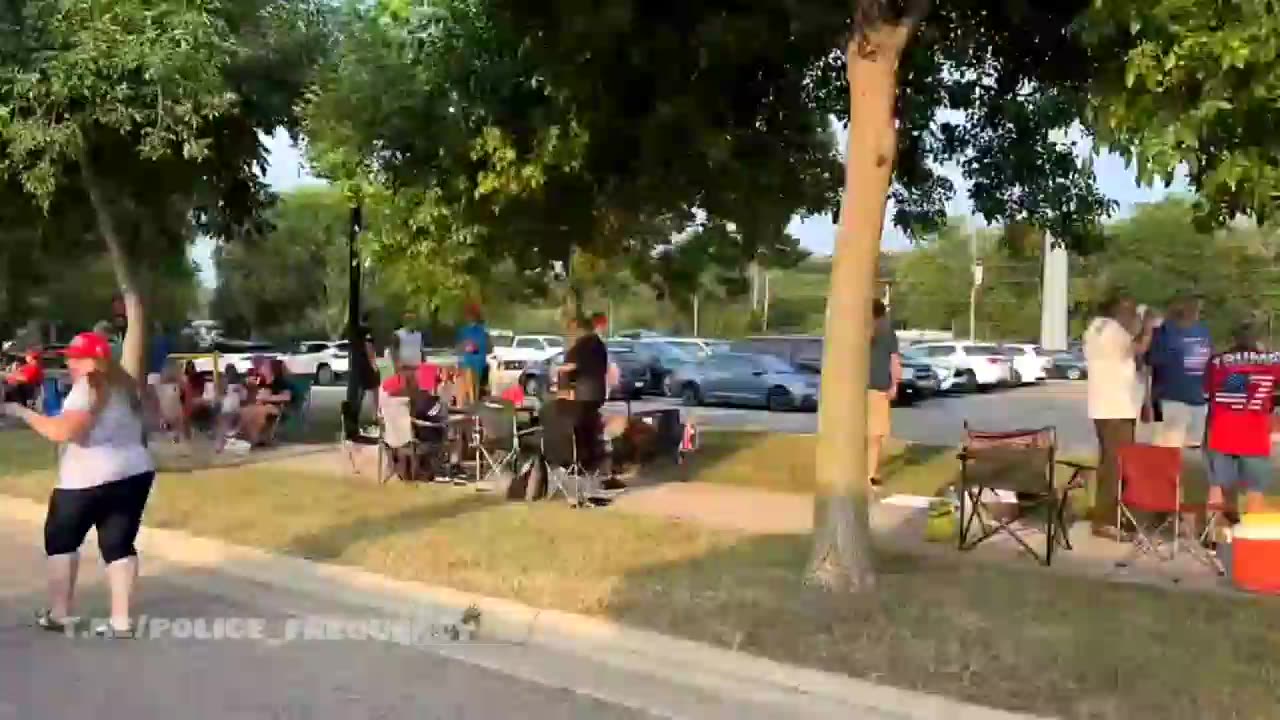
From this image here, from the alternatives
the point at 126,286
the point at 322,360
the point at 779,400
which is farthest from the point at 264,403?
the point at 322,360

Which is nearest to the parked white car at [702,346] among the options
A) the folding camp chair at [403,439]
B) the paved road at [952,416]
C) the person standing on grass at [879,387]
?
the paved road at [952,416]

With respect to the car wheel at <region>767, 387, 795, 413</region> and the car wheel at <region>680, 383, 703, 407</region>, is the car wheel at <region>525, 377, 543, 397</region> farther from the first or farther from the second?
the car wheel at <region>680, 383, 703, 407</region>

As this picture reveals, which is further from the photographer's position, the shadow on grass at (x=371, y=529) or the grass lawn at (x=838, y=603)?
the shadow on grass at (x=371, y=529)

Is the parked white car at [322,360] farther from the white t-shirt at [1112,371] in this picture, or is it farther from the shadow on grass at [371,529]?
the white t-shirt at [1112,371]

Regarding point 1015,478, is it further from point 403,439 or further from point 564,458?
point 403,439

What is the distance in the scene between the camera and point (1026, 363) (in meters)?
49.2

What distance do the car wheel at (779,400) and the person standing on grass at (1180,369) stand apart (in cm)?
2125

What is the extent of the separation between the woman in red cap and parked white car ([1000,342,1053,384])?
41.5 meters

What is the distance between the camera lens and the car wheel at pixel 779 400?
112 feet

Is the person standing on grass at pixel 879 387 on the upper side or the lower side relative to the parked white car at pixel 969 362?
upper

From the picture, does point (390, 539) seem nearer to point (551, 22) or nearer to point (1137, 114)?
point (551, 22)

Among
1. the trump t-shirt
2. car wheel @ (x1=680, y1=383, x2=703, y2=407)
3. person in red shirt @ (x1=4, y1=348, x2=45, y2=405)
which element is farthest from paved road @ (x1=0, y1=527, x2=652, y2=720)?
car wheel @ (x1=680, y1=383, x2=703, y2=407)

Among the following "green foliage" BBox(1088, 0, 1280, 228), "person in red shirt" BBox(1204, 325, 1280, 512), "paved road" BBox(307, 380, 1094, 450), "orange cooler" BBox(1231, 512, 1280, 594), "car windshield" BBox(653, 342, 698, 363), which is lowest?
"paved road" BBox(307, 380, 1094, 450)

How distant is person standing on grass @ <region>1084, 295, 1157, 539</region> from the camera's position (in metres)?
11.7
